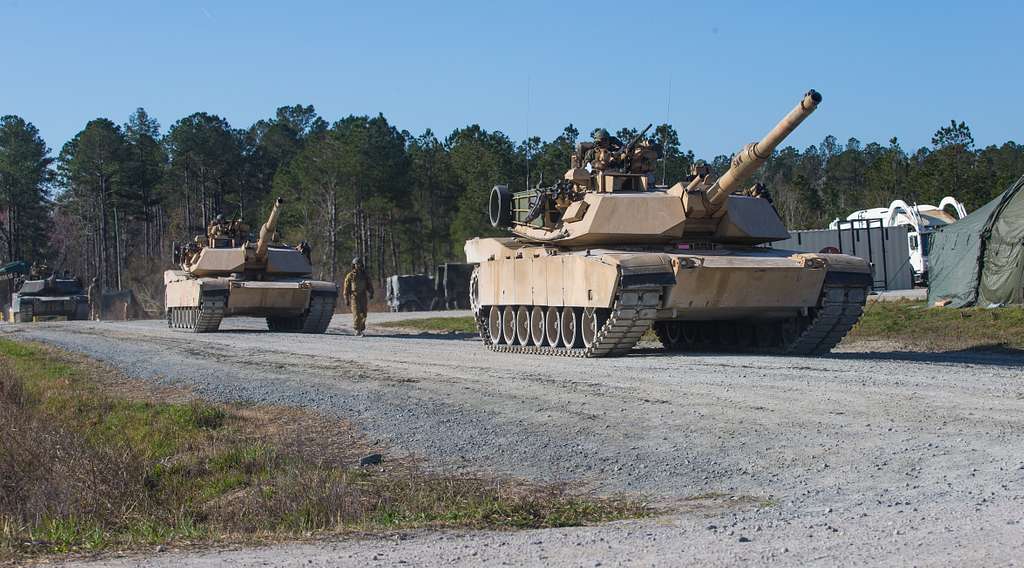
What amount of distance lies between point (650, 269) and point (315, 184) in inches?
1927

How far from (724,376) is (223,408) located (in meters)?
5.46

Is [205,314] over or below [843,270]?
below

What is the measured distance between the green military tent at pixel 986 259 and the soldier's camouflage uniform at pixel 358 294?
13.7m

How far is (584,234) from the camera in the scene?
18.8 meters

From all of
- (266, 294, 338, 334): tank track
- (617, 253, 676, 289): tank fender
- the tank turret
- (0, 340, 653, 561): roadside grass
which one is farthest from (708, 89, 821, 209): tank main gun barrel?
(266, 294, 338, 334): tank track

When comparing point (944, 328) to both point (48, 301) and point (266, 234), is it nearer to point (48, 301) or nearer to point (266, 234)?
point (266, 234)

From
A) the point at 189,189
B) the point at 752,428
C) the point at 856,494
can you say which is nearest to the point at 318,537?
the point at 856,494

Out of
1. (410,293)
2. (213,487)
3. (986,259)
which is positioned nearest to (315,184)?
(410,293)

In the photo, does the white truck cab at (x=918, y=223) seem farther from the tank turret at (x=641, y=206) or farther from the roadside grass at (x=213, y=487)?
the roadside grass at (x=213, y=487)

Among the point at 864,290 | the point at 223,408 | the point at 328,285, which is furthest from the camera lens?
the point at 328,285

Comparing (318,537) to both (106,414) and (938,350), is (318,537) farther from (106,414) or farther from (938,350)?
(938,350)

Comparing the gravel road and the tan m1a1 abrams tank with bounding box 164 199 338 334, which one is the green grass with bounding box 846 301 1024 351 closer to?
the gravel road

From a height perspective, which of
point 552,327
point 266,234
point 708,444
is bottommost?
point 708,444

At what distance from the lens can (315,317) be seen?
30859 mm
